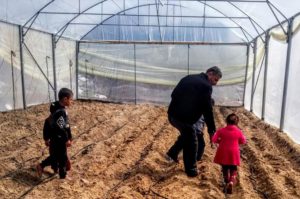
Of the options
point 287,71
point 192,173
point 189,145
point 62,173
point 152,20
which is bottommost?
point 192,173

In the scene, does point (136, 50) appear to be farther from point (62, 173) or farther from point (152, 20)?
point (62, 173)

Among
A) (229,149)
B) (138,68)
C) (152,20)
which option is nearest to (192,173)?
(229,149)

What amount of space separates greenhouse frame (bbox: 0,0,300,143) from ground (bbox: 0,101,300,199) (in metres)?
2.40

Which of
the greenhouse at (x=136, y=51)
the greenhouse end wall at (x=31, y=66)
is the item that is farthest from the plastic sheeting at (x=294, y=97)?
the greenhouse end wall at (x=31, y=66)

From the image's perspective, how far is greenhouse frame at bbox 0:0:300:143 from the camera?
1074cm

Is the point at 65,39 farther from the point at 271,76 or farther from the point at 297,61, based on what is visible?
the point at 297,61

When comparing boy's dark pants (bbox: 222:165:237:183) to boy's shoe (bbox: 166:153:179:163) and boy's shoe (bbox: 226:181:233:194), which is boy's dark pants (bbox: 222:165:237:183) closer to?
boy's shoe (bbox: 226:181:233:194)

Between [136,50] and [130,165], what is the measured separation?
949 centimetres

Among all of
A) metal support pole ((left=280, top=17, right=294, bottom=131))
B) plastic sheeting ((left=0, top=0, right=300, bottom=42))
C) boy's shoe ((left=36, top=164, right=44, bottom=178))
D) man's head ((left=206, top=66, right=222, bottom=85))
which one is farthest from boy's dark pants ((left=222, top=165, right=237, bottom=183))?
plastic sheeting ((left=0, top=0, right=300, bottom=42))

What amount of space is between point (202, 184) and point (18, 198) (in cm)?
247

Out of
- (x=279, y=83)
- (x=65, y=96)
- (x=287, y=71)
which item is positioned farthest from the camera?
(x=279, y=83)

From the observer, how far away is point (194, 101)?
5137 mm

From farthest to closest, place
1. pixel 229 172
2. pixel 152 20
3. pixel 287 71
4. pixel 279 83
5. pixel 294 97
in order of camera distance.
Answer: pixel 152 20 < pixel 279 83 < pixel 287 71 < pixel 294 97 < pixel 229 172

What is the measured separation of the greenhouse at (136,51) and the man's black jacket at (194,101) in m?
5.54
